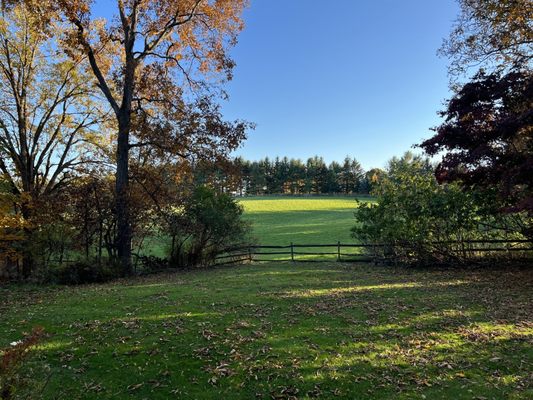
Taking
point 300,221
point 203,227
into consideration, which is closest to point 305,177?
point 300,221

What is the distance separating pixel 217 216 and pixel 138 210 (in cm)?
412

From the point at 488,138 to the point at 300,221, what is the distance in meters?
36.4

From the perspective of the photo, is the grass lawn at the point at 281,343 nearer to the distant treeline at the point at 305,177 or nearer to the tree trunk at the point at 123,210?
the tree trunk at the point at 123,210

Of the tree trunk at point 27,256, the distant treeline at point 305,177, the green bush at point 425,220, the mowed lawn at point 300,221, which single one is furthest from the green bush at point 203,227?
the distant treeline at point 305,177

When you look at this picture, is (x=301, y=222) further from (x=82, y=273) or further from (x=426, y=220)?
(x=82, y=273)

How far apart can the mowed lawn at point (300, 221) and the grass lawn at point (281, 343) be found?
47.1ft

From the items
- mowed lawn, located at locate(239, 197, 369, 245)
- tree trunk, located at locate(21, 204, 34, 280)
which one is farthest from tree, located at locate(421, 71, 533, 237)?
tree trunk, located at locate(21, 204, 34, 280)

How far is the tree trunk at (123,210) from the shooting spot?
581 inches

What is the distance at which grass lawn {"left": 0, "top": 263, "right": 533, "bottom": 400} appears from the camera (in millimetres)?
4391

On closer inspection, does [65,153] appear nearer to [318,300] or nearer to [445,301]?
[318,300]

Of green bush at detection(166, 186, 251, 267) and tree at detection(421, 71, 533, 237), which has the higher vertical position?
tree at detection(421, 71, 533, 237)

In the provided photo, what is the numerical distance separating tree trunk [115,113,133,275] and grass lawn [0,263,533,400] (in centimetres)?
563

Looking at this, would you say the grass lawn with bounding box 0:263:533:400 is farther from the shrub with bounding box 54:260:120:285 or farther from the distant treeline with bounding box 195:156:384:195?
the distant treeline with bounding box 195:156:384:195

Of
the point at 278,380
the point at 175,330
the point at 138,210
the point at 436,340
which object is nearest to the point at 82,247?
the point at 138,210
